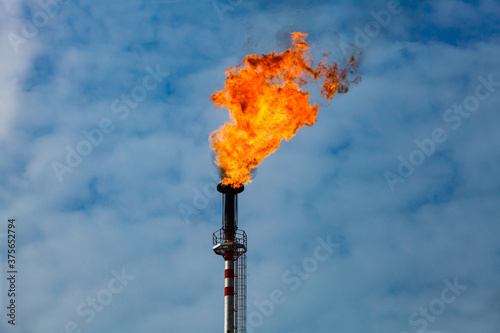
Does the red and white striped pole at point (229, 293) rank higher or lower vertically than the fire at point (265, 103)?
lower

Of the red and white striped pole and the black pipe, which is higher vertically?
the black pipe

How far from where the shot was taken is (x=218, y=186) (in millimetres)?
58438

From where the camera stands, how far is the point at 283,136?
5438cm

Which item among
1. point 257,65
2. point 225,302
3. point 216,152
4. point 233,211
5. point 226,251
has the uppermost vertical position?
point 257,65

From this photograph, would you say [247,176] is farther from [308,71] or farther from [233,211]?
[308,71]

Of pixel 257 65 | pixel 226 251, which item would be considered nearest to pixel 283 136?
pixel 257 65

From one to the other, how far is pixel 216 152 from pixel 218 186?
348cm

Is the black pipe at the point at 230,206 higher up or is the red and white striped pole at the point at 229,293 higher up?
the black pipe at the point at 230,206

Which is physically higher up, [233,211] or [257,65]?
[257,65]

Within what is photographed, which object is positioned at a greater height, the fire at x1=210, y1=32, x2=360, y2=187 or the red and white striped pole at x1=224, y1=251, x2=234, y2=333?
the fire at x1=210, y1=32, x2=360, y2=187

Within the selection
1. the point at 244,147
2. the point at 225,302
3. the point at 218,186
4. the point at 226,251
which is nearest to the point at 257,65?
the point at 244,147

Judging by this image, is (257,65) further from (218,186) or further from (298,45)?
(218,186)

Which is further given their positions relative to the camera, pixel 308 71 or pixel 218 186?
pixel 218 186

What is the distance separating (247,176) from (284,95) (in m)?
9.09
